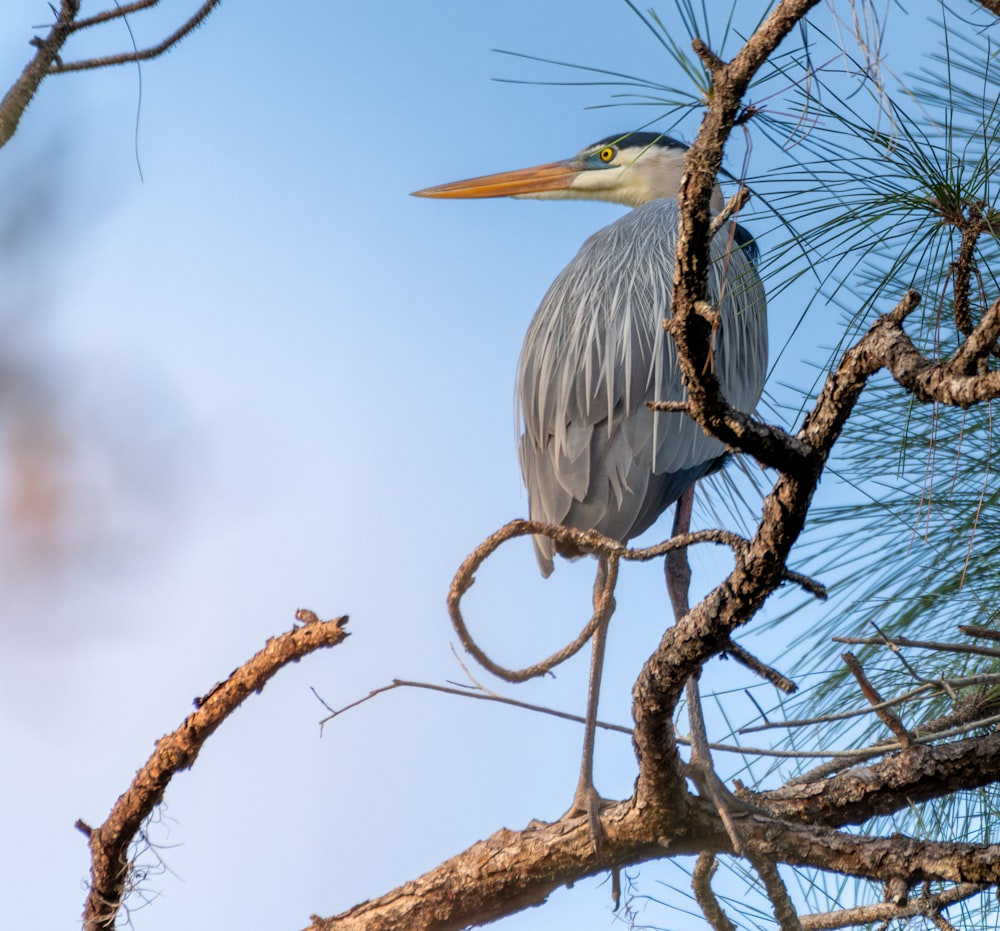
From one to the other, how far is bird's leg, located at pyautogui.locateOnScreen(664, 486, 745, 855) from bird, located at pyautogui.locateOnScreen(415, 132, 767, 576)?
0.33ft

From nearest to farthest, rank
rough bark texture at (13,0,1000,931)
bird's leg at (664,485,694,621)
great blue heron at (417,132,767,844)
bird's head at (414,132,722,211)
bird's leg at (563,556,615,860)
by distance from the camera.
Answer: rough bark texture at (13,0,1000,931)
bird's leg at (563,556,615,860)
great blue heron at (417,132,767,844)
bird's leg at (664,485,694,621)
bird's head at (414,132,722,211)

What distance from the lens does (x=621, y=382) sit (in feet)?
6.69

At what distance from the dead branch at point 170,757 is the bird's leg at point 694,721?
382mm

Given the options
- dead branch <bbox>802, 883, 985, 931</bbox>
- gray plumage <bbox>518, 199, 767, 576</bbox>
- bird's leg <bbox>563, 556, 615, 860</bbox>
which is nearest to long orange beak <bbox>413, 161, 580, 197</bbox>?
gray plumage <bbox>518, 199, 767, 576</bbox>

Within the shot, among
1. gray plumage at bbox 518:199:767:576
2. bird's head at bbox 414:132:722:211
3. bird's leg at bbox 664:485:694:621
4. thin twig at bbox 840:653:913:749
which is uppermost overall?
bird's head at bbox 414:132:722:211

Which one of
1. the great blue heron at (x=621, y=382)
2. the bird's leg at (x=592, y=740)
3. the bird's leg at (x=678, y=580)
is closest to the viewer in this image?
the bird's leg at (x=592, y=740)

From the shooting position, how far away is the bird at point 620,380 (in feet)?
6.28

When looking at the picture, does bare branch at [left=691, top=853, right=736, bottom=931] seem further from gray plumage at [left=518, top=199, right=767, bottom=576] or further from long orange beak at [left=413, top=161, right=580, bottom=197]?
long orange beak at [left=413, top=161, right=580, bottom=197]

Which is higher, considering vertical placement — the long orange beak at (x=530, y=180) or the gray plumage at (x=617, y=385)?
the long orange beak at (x=530, y=180)

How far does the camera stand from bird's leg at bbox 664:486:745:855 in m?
1.37

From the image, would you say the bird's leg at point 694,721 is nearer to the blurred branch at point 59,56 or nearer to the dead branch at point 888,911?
the dead branch at point 888,911

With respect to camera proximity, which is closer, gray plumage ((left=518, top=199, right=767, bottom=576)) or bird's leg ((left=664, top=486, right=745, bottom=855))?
bird's leg ((left=664, top=486, right=745, bottom=855))

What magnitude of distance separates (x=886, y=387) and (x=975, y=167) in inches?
21.5

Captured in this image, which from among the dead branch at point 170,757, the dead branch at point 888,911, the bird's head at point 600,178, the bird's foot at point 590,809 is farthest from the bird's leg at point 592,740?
the bird's head at point 600,178
